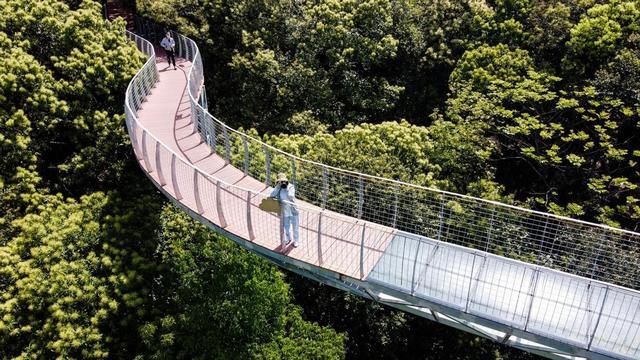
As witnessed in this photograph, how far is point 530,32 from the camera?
20219 millimetres

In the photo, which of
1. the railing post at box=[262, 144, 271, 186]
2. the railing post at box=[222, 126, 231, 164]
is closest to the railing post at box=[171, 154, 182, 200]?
the railing post at box=[222, 126, 231, 164]

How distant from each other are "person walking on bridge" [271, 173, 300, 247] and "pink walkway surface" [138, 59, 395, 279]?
12.1 inches

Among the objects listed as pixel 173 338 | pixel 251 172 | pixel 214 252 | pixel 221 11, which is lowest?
pixel 173 338

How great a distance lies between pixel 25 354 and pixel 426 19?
1945cm

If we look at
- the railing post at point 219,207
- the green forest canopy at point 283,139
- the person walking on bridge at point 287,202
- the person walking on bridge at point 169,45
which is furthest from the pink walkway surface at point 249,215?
the person walking on bridge at point 169,45

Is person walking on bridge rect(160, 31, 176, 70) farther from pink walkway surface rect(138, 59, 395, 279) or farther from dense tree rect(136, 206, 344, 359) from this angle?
dense tree rect(136, 206, 344, 359)

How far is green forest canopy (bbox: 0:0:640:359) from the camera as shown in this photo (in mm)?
12945

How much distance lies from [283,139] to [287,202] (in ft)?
27.6

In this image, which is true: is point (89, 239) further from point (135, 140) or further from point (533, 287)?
point (533, 287)

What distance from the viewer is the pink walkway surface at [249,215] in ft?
31.9

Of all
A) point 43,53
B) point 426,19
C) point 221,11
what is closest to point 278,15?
point 221,11

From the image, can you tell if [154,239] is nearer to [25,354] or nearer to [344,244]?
[25,354]

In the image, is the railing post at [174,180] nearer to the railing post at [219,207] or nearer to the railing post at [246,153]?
the railing post at [219,207]

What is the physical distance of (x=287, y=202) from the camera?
9.31 m
